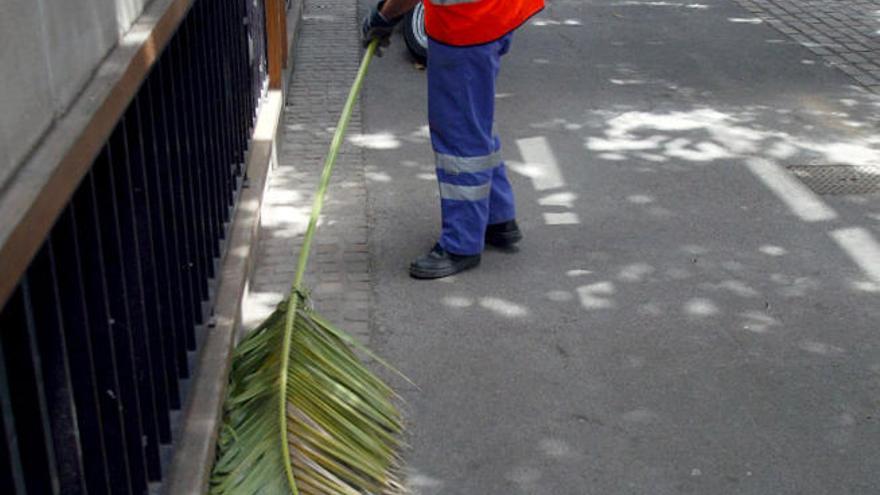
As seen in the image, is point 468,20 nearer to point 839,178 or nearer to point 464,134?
point 464,134

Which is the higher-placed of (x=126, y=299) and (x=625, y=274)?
(x=126, y=299)

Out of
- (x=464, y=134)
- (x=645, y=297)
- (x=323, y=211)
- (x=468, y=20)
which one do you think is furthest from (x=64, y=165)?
(x=323, y=211)

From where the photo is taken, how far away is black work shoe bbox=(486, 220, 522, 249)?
20.8 ft

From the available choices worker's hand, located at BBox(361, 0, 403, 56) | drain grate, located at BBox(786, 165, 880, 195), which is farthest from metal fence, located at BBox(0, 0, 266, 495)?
drain grate, located at BBox(786, 165, 880, 195)

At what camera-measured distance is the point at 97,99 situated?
115 inches

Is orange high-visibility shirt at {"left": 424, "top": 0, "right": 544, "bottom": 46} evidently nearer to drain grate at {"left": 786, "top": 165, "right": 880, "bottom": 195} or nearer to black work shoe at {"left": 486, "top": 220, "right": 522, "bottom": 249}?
black work shoe at {"left": 486, "top": 220, "right": 522, "bottom": 249}

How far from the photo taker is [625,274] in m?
6.15

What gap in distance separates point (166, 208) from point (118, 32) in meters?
0.90

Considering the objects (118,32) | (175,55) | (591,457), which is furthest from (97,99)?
(591,457)

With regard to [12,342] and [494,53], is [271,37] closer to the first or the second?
[494,53]

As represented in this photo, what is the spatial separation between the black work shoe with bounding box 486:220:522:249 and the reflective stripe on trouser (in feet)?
0.85

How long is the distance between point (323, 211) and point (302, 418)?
108 inches

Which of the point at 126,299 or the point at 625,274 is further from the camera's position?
the point at 625,274

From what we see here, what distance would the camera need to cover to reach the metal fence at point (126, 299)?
2662 mm
